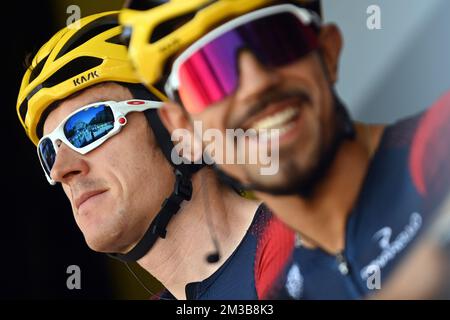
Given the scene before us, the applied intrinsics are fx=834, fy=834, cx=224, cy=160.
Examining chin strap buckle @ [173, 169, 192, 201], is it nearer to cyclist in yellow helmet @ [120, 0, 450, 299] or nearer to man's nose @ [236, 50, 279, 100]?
cyclist in yellow helmet @ [120, 0, 450, 299]

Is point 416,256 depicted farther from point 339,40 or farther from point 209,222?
point 209,222

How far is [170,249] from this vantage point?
2508mm

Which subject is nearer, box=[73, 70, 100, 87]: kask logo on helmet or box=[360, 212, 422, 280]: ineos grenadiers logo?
box=[360, 212, 422, 280]: ineos grenadiers logo

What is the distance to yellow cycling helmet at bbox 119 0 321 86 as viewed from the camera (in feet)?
6.42

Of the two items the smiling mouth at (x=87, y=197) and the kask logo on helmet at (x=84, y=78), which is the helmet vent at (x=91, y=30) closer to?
the kask logo on helmet at (x=84, y=78)

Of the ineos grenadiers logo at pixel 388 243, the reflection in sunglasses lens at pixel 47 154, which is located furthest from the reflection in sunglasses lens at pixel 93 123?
the ineos grenadiers logo at pixel 388 243

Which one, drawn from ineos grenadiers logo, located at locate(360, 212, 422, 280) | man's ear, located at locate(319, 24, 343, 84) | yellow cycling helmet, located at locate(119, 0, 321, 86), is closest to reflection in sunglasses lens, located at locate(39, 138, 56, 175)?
yellow cycling helmet, located at locate(119, 0, 321, 86)

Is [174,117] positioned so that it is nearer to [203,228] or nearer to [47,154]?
[203,228]

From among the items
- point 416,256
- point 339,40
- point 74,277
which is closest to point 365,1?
point 339,40

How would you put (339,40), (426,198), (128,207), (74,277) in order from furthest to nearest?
(74,277) < (128,207) < (339,40) < (426,198)

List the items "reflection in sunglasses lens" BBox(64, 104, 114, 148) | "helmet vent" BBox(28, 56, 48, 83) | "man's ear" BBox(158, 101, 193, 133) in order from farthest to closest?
"helmet vent" BBox(28, 56, 48, 83) < "reflection in sunglasses lens" BBox(64, 104, 114, 148) < "man's ear" BBox(158, 101, 193, 133)

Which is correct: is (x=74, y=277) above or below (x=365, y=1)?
below

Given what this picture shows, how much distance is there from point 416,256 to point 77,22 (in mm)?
1264
